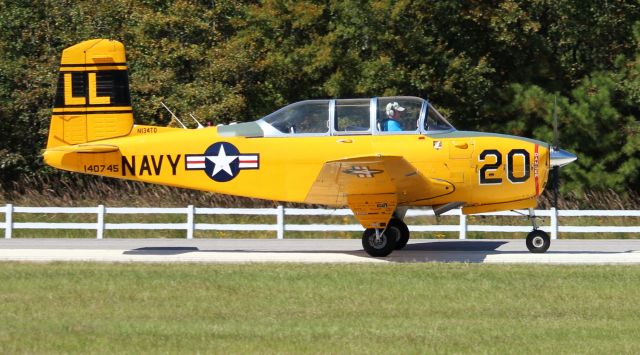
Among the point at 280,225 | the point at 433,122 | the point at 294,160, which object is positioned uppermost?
the point at 433,122

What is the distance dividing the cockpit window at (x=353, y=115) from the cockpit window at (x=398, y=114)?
19 centimetres

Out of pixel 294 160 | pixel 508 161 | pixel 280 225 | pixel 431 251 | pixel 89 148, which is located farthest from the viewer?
pixel 280 225

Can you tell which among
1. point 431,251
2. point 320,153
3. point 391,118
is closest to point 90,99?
point 320,153

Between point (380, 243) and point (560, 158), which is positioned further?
point (380, 243)

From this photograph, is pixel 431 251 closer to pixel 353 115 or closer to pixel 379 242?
pixel 379 242

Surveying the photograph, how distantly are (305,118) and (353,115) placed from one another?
0.77 meters

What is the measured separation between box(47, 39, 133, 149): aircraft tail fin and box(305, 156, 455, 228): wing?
11.7 feet

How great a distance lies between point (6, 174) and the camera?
2920cm

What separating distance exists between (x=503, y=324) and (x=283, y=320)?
91.1 inches

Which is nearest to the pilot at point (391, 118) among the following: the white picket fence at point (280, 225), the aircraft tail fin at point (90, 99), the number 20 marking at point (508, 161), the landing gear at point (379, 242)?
the number 20 marking at point (508, 161)

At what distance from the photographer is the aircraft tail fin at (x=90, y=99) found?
54.7 ft

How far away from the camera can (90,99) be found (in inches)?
661

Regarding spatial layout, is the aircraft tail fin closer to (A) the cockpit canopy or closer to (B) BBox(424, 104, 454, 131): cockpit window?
(A) the cockpit canopy

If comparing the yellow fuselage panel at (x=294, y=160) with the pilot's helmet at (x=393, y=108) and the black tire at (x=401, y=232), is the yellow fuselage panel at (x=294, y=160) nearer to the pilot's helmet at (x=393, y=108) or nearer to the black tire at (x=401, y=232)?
the pilot's helmet at (x=393, y=108)
